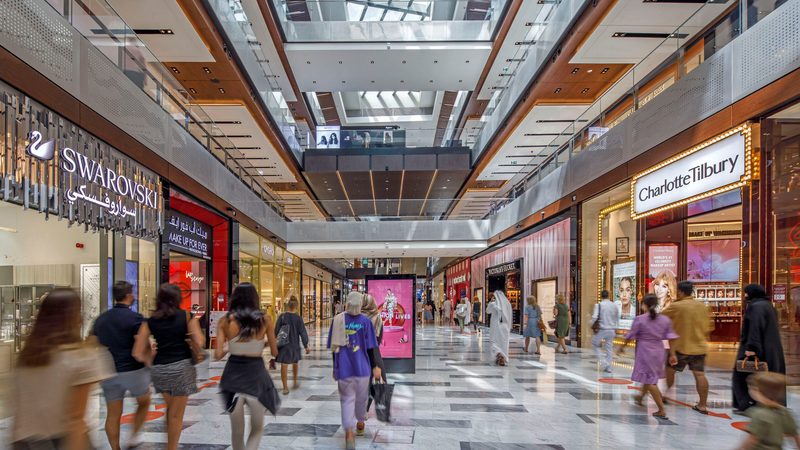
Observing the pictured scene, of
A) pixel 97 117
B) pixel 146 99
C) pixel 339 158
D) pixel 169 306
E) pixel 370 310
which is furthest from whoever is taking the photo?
pixel 339 158

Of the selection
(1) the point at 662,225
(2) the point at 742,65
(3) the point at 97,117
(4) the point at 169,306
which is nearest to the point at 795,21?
(2) the point at 742,65

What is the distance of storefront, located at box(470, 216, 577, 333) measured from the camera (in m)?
15.2

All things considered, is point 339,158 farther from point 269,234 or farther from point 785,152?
point 785,152

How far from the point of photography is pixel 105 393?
431cm

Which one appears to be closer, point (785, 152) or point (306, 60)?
point (785, 152)

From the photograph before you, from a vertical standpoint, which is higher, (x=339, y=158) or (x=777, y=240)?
(x=339, y=158)

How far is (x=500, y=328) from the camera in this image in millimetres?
10789

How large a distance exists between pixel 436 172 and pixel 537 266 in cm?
861

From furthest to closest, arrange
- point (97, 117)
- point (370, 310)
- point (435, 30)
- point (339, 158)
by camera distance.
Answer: point (339, 158)
point (435, 30)
point (97, 117)
point (370, 310)

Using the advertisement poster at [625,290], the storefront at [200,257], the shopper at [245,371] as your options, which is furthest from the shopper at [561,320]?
the shopper at [245,371]

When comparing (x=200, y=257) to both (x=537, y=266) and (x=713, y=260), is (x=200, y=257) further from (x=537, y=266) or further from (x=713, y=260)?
(x=713, y=260)

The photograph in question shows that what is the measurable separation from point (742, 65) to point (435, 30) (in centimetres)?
1326

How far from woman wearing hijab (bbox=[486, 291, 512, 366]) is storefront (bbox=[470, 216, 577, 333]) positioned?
2850mm

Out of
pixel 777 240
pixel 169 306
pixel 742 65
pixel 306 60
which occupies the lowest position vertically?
pixel 169 306
